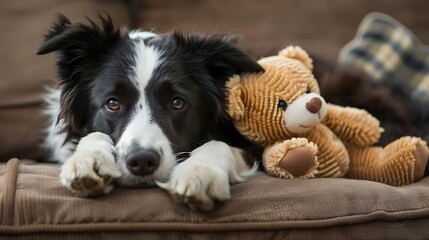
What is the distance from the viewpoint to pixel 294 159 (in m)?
2.12

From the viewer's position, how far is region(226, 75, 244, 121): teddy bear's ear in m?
2.29

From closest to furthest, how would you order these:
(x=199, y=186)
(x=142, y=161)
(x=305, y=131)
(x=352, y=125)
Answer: (x=199, y=186), (x=142, y=161), (x=305, y=131), (x=352, y=125)

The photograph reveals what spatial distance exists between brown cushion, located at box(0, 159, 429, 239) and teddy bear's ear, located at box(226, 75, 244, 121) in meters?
0.33

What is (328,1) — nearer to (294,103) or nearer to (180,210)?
(294,103)

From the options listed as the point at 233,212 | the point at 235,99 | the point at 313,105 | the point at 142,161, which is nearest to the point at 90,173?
the point at 142,161

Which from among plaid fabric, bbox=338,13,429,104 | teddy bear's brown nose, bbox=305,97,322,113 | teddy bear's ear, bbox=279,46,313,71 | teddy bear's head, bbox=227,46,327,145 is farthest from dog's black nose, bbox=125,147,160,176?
plaid fabric, bbox=338,13,429,104

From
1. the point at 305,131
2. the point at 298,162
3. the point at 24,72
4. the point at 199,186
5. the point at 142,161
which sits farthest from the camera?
the point at 24,72

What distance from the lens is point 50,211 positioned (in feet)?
5.74

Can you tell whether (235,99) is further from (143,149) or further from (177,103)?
(143,149)

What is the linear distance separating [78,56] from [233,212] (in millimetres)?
1061

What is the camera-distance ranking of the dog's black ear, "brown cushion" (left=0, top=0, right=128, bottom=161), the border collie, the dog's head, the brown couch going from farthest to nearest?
1. "brown cushion" (left=0, top=0, right=128, bottom=161)
2. the dog's black ear
3. the dog's head
4. the border collie
5. the brown couch

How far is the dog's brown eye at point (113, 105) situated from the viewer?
2.27 meters

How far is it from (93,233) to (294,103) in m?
0.93

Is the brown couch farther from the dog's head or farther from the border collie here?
the dog's head
